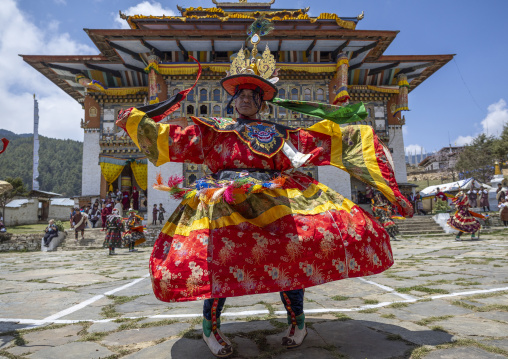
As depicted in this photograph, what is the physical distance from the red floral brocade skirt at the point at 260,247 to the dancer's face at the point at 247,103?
0.80 meters

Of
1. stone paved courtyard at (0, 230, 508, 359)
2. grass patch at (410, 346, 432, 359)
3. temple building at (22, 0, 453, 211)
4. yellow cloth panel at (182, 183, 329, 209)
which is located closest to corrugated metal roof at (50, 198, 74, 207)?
temple building at (22, 0, 453, 211)

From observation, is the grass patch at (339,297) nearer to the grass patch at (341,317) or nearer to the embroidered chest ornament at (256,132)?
the grass patch at (341,317)

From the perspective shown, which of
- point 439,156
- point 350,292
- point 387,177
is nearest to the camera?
point 387,177

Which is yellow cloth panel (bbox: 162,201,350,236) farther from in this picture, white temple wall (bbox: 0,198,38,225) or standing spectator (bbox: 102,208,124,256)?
white temple wall (bbox: 0,198,38,225)

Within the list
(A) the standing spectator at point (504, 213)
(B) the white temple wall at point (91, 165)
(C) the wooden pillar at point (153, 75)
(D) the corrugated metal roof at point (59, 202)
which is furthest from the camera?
(D) the corrugated metal roof at point (59, 202)

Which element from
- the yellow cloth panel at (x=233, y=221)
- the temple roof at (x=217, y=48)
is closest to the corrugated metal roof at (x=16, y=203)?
the temple roof at (x=217, y=48)

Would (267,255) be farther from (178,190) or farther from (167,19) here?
(167,19)

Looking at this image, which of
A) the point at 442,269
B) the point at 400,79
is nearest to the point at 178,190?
the point at 442,269

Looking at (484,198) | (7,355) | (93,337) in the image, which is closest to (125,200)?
(93,337)

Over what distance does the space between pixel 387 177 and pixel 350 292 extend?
208cm

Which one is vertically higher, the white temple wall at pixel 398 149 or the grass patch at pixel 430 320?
the white temple wall at pixel 398 149

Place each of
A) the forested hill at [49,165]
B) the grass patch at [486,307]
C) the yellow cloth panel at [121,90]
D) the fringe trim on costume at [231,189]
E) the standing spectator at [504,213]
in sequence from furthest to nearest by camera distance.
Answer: the forested hill at [49,165]
the yellow cloth panel at [121,90]
the standing spectator at [504,213]
the grass patch at [486,307]
the fringe trim on costume at [231,189]

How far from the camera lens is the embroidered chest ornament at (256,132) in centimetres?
268

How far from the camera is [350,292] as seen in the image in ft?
14.2
